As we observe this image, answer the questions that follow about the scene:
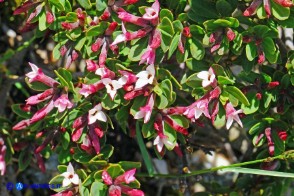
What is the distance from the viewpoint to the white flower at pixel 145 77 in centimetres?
240

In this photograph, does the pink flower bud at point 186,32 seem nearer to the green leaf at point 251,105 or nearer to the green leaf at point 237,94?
the green leaf at point 237,94

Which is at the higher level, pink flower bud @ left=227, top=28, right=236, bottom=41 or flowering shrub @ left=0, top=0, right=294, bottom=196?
pink flower bud @ left=227, top=28, right=236, bottom=41

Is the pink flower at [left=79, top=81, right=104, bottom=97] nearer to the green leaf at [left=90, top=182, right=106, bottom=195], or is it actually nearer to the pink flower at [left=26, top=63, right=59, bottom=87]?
the pink flower at [left=26, top=63, right=59, bottom=87]

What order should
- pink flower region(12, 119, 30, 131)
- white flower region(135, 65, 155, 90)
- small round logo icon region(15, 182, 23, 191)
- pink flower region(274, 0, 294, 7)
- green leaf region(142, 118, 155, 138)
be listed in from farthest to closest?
1. small round logo icon region(15, 182, 23, 191)
2. pink flower region(12, 119, 30, 131)
3. green leaf region(142, 118, 155, 138)
4. white flower region(135, 65, 155, 90)
5. pink flower region(274, 0, 294, 7)

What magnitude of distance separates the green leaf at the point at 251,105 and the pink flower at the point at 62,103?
2.24 ft

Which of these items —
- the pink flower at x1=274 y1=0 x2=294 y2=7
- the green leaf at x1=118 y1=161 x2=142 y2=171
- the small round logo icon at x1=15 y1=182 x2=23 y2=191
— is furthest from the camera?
the small round logo icon at x1=15 y1=182 x2=23 y2=191

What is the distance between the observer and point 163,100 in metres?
2.46

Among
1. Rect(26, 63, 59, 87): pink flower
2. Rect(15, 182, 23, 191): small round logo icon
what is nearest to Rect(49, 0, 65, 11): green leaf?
Rect(26, 63, 59, 87): pink flower

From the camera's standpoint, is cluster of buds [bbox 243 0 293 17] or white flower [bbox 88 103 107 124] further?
white flower [bbox 88 103 107 124]

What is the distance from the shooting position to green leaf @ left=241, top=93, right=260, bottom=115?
8.28 feet

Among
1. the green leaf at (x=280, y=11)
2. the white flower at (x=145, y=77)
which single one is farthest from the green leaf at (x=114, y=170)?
the green leaf at (x=280, y=11)

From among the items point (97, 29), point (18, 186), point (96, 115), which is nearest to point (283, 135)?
point (96, 115)

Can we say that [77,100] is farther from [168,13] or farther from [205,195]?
[205,195]

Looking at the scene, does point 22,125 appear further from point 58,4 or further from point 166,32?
point 166,32
